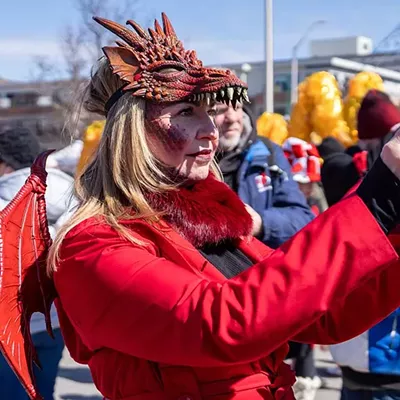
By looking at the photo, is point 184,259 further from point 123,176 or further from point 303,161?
point 303,161

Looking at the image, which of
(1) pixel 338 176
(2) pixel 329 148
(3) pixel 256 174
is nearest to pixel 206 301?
(3) pixel 256 174

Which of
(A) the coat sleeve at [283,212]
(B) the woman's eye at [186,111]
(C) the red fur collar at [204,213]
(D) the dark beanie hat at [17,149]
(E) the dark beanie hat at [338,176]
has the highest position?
(B) the woman's eye at [186,111]

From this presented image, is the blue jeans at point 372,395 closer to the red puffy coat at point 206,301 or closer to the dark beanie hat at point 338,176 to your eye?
the red puffy coat at point 206,301

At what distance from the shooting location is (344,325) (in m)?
1.81

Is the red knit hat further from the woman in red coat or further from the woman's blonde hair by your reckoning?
the woman's blonde hair

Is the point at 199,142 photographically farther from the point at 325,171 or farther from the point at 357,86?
the point at 357,86

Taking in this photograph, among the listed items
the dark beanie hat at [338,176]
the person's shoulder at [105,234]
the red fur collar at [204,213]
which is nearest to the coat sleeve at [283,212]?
the dark beanie hat at [338,176]

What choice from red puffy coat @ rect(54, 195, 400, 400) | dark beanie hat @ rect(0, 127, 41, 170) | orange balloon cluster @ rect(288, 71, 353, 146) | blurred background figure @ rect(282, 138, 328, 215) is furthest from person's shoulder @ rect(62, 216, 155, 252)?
orange balloon cluster @ rect(288, 71, 353, 146)

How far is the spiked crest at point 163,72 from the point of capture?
67.7 inches

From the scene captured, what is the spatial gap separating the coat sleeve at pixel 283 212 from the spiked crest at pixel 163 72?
1.67 meters

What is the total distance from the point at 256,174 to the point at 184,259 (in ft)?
6.92

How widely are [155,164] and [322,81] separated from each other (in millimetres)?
7663

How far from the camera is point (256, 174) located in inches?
146

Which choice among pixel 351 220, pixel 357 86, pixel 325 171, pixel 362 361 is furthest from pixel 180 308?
pixel 357 86
